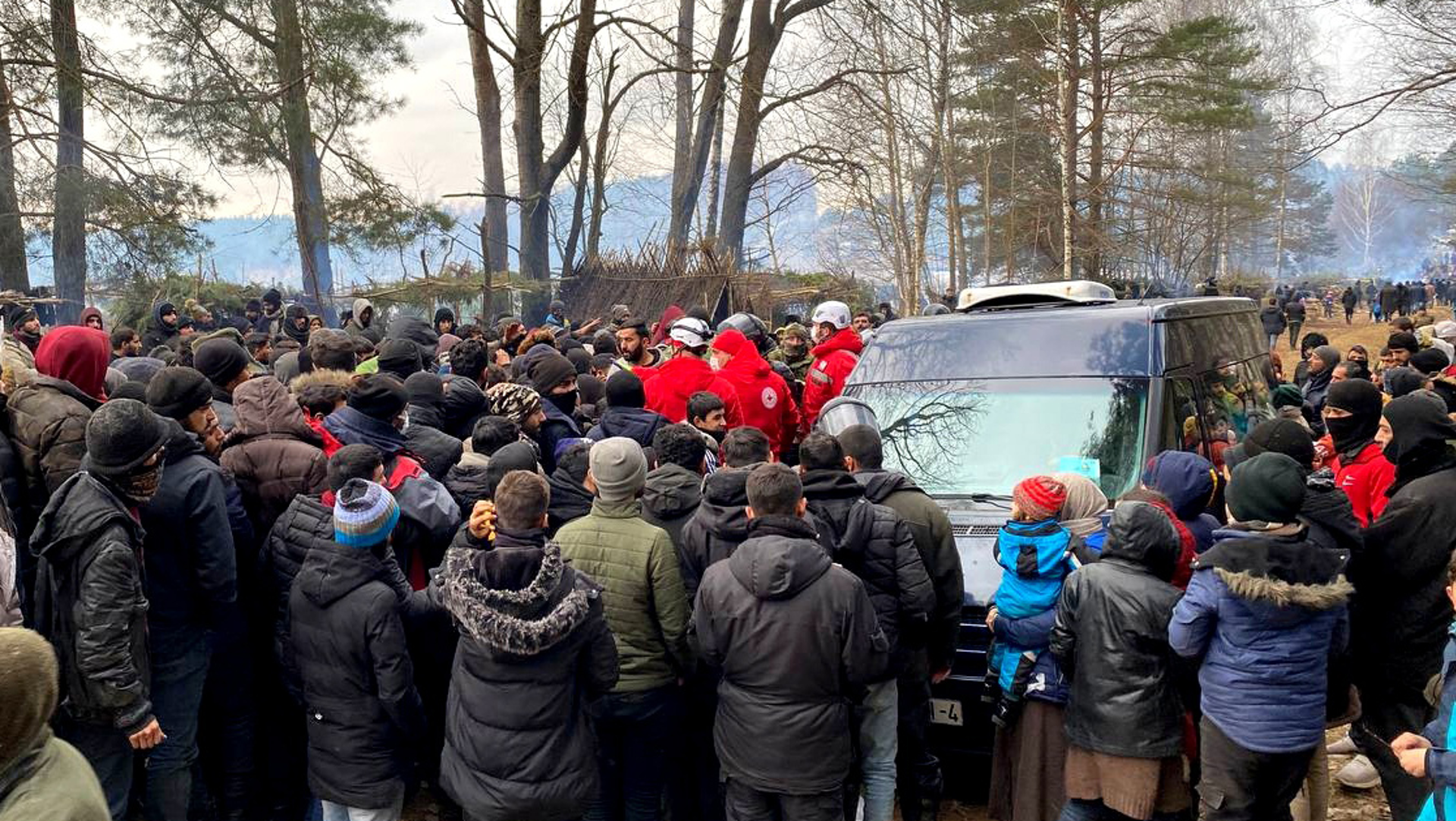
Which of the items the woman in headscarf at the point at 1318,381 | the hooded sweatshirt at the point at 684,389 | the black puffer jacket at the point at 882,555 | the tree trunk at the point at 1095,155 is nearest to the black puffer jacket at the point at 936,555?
the black puffer jacket at the point at 882,555

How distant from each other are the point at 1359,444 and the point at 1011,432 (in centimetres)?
168

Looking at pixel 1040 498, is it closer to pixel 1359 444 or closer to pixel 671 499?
pixel 671 499

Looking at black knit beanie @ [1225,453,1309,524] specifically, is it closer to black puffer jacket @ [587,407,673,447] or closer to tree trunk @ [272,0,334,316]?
black puffer jacket @ [587,407,673,447]

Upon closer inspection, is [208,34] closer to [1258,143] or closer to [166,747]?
[166,747]

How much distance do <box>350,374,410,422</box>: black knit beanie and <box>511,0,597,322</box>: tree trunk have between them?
55.6ft

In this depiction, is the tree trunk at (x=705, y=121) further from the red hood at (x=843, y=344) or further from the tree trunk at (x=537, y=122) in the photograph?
the red hood at (x=843, y=344)

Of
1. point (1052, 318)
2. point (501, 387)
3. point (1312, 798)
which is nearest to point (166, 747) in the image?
point (501, 387)

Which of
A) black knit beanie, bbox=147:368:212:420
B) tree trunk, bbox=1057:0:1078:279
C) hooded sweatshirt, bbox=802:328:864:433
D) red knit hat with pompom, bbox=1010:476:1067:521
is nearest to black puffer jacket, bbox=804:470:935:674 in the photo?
red knit hat with pompom, bbox=1010:476:1067:521

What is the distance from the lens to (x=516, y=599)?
341cm

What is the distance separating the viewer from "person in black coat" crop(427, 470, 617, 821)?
3.44m

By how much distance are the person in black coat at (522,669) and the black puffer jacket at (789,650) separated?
0.46 metres

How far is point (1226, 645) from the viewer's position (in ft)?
12.0

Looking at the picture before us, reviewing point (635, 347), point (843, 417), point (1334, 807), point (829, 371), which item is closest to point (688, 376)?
point (635, 347)

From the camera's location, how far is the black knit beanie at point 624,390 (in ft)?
19.2
